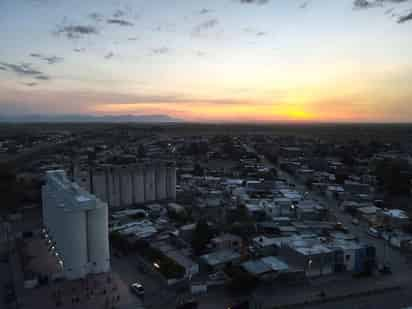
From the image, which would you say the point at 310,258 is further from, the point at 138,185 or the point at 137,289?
the point at 138,185

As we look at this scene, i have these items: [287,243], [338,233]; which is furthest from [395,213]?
[287,243]

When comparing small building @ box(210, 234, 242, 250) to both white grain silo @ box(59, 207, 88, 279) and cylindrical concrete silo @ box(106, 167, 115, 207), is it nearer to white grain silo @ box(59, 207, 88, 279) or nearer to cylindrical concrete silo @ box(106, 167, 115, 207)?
white grain silo @ box(59, 207, 88, 279)

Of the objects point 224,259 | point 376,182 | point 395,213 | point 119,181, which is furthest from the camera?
point 376,182

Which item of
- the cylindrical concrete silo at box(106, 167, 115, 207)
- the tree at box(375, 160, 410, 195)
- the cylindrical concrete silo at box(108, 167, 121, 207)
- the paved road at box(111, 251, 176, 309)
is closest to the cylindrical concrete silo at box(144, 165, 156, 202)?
the cylindrical concrete silo at box(108, 167, 121, 207)

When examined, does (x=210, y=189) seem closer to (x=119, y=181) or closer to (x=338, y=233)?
(x=119, y=181)

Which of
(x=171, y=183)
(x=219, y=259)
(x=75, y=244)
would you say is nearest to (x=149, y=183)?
(x=171, y=183)

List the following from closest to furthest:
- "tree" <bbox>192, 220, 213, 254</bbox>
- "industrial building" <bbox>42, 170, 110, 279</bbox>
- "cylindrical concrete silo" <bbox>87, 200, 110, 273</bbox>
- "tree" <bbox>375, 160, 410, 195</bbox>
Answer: "industrial building" <bbox>42, 170, 110, 279</bbox>
"cylindrical concrete silo" <bbox>87, 200, 110, 273</bbox>
"tree" <bbox>192, 220, 213, 254</bbox>
"tree" <bbox>375, 160, 410, 195</bbox>
